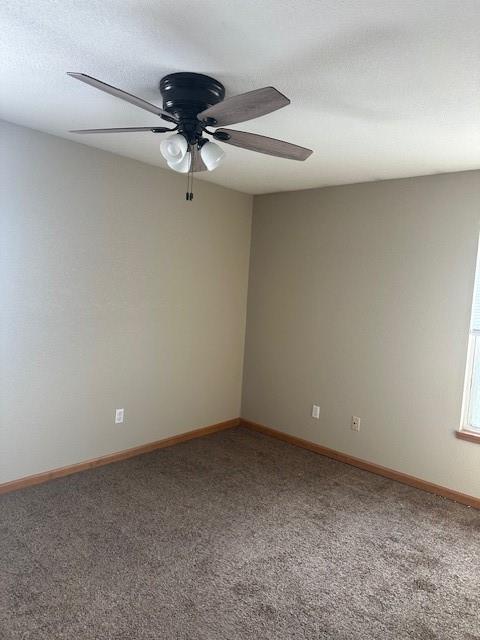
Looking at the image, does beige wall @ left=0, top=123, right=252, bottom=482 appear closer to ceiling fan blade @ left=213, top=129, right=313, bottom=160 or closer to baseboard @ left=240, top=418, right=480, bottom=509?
baseboard @ left=240, top=418, right=480, bottom=509

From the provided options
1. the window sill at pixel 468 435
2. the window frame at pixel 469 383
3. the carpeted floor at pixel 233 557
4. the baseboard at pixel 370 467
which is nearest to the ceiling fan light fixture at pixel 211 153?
the carpeted floor at pixel 233 557

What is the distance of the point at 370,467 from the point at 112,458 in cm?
209

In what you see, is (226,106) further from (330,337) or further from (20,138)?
(330,337)

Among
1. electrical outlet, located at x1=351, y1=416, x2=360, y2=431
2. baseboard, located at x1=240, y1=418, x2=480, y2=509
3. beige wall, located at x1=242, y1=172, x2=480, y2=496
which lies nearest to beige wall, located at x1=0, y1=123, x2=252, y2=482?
beige wall, located at x1=242, y1=172, x2=480, y2=496

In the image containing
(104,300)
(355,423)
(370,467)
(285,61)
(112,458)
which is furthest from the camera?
(355,423)

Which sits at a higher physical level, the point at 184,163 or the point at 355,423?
the point at 184,163

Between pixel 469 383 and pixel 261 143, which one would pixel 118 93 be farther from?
pixel 469 383

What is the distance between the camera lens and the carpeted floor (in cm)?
204

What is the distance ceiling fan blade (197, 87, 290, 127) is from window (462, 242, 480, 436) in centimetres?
226

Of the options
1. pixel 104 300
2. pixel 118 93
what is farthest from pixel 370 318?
pixel 118 93

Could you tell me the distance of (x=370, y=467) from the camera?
3.81m

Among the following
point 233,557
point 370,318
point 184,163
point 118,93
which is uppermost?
point 118,93

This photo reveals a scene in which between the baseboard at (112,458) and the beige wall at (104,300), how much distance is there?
50 mm

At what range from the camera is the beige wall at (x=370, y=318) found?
11.1 feet
